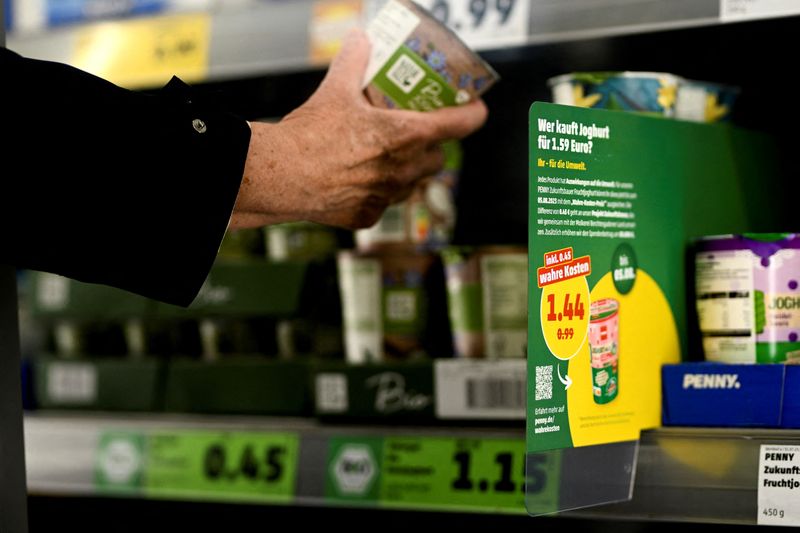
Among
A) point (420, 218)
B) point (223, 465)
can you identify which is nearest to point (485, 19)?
point (420, 218)

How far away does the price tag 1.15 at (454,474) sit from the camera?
1357 millimetres

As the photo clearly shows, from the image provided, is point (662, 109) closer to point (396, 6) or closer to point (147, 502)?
point (396, 6)

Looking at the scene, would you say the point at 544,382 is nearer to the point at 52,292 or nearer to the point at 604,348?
the point at 604,348

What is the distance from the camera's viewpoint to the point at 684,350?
116cm

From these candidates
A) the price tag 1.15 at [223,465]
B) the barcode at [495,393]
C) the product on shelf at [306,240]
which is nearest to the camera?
the barcode at [495,393]

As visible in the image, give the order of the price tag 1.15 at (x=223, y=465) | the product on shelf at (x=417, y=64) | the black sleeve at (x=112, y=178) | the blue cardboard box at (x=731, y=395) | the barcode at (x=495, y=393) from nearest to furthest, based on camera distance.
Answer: the black sleeve at (x=112, y=178) → the blue cardboard box at (x=731, y=395) → the product on shelf at (x=417, y=64) → the barcode at (x=495, y=393) → the price tag 1.15 at (x=223, y=465)

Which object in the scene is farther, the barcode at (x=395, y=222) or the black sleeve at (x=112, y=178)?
the barcode at (x=395, y=222)

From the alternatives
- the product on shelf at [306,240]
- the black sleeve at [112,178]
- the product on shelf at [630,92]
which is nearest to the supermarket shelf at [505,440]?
the product on shelf at [306,240]

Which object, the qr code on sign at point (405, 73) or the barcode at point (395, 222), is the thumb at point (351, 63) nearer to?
the qr code on sign at point (405, 73)

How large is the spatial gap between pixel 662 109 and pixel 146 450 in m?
0.91

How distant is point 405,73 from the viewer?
1.32 meters

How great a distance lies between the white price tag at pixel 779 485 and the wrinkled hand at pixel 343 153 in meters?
0.55

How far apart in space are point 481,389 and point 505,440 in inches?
3.1

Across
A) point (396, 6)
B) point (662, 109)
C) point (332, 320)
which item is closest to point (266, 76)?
point (332, 320)
